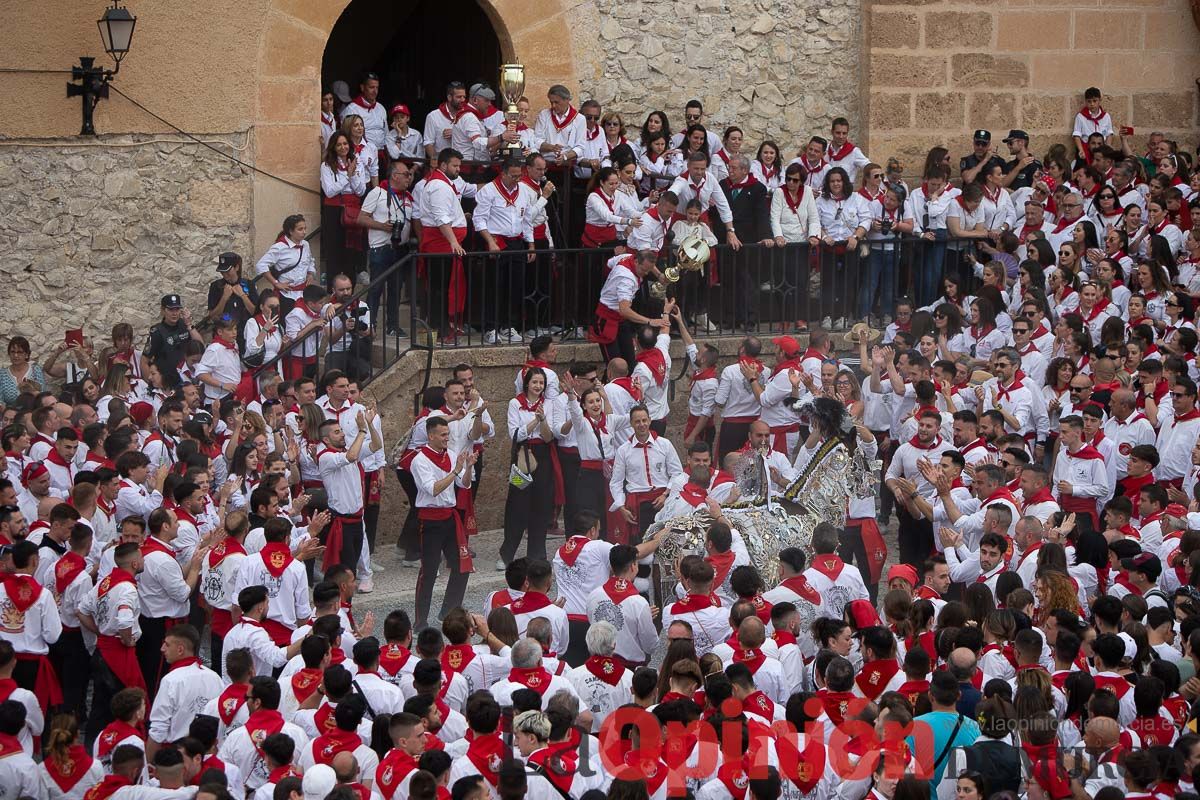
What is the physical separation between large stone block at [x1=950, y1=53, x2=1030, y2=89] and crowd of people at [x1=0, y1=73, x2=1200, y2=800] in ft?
2.88

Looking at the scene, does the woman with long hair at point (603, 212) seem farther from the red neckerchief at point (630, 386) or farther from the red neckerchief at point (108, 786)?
the red neckerchief at point (108, 786)

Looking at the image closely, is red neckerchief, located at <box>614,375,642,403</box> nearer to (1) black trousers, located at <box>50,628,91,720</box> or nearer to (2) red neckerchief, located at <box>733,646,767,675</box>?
(2) red neckerchief, located at <box>733,646,767,675</box>

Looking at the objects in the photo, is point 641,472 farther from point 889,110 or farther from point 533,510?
point 889,110

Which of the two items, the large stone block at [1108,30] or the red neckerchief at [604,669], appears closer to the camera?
the red neckerchief at [604,669]

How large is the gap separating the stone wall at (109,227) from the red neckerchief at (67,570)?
553 cm

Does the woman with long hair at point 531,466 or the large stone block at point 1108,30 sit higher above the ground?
the large stone block at point 1108,30

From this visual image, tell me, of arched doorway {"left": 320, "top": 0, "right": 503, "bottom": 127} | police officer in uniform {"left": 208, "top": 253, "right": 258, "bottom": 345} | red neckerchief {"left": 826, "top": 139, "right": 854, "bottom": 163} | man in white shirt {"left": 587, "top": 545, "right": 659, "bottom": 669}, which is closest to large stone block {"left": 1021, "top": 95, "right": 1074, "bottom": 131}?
red neckerchief {"left": 826, "top": 139, "right": 854, "bottom": 163}

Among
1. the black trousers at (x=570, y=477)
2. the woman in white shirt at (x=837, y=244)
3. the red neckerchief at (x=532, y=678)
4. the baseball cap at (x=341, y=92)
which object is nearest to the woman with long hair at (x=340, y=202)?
the baseball cap at (x=341, y=92)

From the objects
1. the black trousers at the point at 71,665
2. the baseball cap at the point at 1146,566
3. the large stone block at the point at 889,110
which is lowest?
the black trousers at the point at 71,665

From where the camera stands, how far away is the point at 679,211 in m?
15.7

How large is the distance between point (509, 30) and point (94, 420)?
6.19 meters

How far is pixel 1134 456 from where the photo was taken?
12117 millimetres

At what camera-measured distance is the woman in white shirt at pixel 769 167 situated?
54.0 ft

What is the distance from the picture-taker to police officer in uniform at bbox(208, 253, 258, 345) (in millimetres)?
14852
